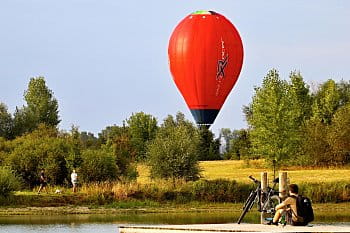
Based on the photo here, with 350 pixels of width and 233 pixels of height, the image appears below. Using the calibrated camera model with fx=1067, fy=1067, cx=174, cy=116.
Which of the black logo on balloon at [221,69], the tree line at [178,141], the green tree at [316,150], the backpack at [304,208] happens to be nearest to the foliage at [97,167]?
the tree line at [178,141]

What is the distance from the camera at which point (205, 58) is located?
151 ft

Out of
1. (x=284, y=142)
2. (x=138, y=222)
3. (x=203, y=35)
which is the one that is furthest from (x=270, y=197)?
(x=284, y=142)

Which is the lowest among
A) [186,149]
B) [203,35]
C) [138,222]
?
Answer: [138,222]

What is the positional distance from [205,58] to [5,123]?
3511 cm

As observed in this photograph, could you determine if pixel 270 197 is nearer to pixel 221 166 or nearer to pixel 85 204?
pixel 85 204

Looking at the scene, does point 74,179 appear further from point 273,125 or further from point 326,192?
point 273,125

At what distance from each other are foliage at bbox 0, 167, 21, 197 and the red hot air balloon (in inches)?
331

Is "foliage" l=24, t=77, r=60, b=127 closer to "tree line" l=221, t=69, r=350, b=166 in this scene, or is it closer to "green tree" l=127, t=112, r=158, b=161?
"green tree" l=127, t=112, r=158, b=161

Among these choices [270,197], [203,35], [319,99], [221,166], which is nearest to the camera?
[270,197]

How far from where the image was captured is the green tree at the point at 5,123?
3056 inches

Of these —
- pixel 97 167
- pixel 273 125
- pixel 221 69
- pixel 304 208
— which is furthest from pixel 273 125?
pixel 304 208

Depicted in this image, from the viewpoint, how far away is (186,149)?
2083 inches

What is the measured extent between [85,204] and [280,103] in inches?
912

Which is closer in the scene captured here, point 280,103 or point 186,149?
point 186,149
